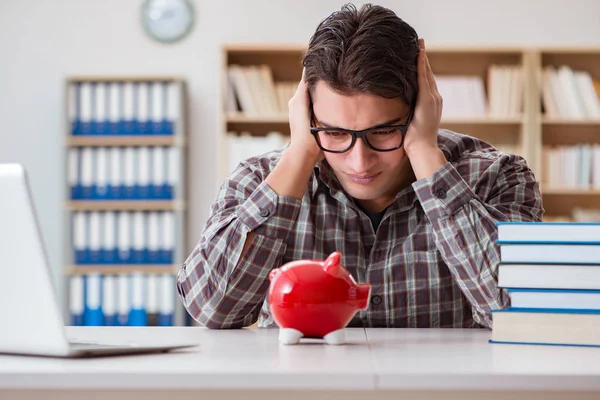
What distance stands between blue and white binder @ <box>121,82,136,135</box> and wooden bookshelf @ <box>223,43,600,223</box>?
0.47 m

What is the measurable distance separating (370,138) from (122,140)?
116 inches

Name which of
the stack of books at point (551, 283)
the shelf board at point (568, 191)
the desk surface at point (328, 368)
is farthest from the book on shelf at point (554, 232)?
the shelf board at point (568, 191)

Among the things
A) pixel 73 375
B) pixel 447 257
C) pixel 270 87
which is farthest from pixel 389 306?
pixel 270 87

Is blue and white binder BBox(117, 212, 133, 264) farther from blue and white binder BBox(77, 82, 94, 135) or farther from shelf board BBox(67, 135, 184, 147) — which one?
blue and white binder BBox(77, 82, 94, 135)

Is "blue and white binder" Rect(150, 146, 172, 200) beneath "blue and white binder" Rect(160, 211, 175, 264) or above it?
above

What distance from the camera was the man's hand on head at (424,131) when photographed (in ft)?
4.69

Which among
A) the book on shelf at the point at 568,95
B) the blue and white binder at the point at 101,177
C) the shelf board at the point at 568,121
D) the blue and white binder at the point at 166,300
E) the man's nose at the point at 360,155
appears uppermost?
the book on shelf at the point at 568,95

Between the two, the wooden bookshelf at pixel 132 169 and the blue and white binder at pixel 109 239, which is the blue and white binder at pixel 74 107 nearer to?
the wooden bookshelf at pixel 132 169

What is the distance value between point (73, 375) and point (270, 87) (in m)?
3.45

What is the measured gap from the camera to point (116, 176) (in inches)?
166

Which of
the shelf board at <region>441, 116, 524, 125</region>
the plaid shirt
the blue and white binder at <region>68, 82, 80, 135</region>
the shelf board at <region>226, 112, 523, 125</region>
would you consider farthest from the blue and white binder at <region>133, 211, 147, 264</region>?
the plaid shirt

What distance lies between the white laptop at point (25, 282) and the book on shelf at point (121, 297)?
3.25m

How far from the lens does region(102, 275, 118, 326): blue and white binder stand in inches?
162

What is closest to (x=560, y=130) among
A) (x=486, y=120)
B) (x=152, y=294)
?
(x=486, y=120)
